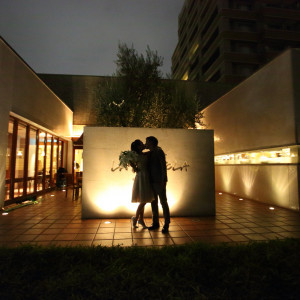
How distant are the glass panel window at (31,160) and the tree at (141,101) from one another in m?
2.39

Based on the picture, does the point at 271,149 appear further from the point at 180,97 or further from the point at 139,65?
the point at 139,65

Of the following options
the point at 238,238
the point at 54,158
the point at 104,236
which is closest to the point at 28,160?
the point at 54,158

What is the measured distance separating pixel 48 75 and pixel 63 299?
42.6 ft

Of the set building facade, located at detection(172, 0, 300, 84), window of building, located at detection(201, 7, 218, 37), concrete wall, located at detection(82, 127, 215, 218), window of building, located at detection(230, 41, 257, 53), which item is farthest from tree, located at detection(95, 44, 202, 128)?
window of building, located at detection(201, 7, 218, 37)

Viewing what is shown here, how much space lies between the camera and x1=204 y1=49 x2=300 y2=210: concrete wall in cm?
554

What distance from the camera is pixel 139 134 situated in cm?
505

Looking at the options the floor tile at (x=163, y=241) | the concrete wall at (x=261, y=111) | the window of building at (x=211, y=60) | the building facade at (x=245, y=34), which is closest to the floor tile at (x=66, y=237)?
the floor tile at (x=163, y=241)

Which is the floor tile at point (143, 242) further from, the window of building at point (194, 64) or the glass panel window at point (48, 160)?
the window of building at point (194, 64)

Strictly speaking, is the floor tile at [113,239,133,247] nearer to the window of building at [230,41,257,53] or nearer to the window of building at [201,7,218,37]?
the window of building at [230,41,257,53]

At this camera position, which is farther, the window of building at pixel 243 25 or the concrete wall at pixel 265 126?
the window of building at pixel 243 25

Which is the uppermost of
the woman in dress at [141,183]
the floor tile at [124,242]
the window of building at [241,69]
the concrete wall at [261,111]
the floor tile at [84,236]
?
the window of building at [241,69]

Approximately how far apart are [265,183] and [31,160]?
764 centimetres

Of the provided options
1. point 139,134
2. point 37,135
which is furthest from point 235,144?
point 37,135

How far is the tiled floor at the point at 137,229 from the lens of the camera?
347cm
